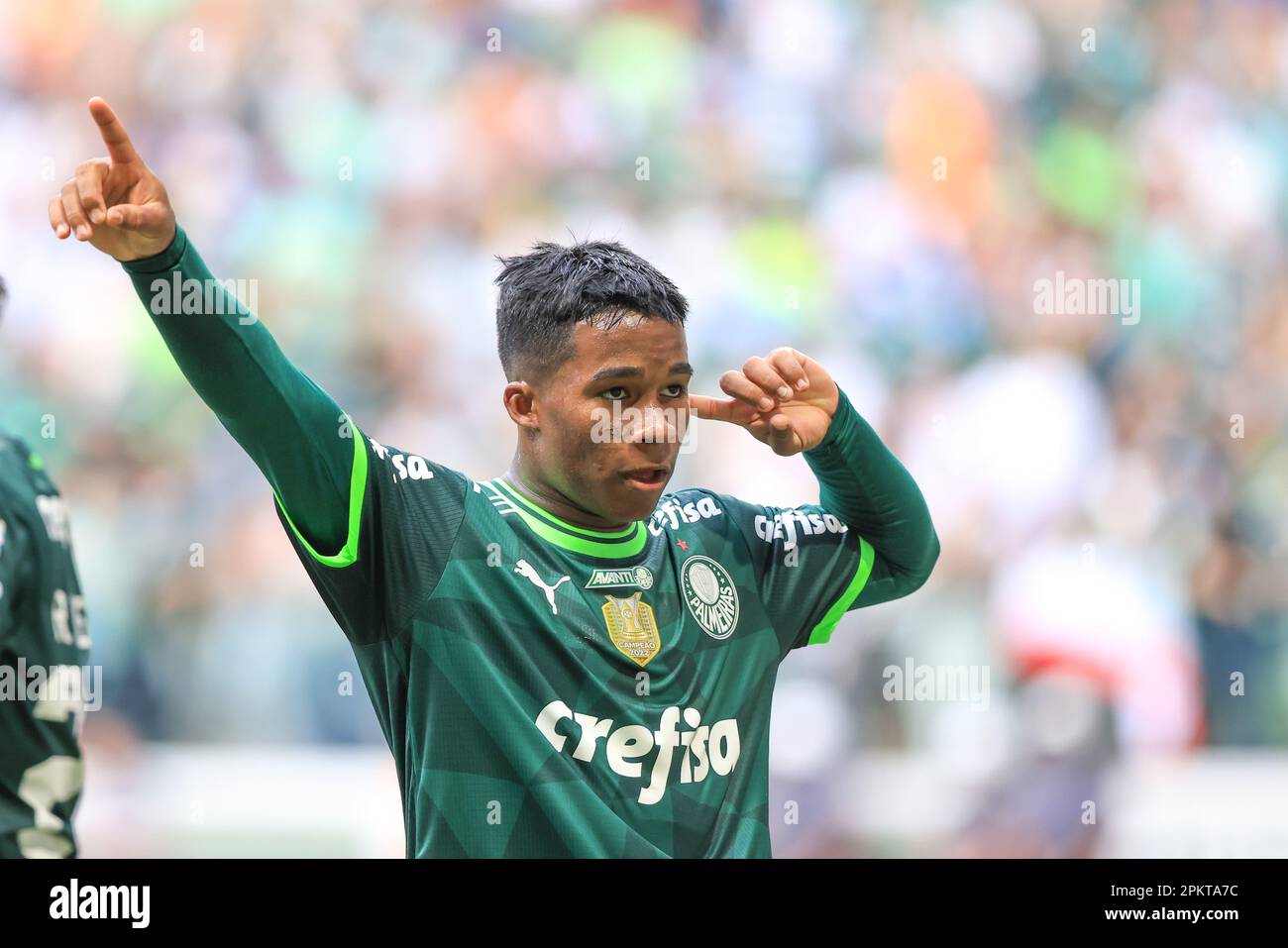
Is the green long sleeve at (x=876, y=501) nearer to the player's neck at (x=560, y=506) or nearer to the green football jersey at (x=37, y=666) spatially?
the player's neck at (x=560, y=506)

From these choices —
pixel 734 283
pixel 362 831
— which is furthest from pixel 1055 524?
pixel 362 831

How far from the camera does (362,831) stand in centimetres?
575

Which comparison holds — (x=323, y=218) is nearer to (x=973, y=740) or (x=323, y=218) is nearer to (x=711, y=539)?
(x=973, y=740)

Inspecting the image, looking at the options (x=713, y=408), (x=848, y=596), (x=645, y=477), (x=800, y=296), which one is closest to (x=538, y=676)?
(x=645, y=477)

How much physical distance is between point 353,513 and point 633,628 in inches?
20.2

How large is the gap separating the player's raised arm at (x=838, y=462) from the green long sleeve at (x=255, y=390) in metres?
0.72

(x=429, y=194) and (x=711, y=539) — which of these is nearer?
(x=711, y=539)

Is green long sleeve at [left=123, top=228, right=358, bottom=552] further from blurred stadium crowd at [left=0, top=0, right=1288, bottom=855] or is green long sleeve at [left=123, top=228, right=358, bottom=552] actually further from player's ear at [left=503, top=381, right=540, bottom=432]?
blurred stadium crowd at [left=0, top=0, right=1288, bottom=855]

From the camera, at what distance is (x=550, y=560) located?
2.39 meters

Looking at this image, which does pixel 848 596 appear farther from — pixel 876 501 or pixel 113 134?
pixel 113 134

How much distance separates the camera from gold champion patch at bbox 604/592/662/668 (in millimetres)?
2352

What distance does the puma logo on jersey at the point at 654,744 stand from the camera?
2.24m

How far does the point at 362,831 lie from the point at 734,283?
2962 millimetres

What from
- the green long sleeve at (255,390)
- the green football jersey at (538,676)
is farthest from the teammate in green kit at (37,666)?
the green long sleeve at (255,390)
